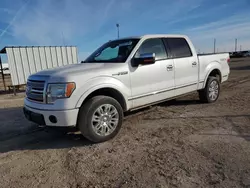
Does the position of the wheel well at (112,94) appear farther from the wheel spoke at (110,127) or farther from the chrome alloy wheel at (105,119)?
the wheel spoke at (110,127)

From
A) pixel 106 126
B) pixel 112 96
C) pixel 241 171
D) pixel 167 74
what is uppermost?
pixel 167 74

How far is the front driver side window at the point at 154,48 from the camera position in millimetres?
4450

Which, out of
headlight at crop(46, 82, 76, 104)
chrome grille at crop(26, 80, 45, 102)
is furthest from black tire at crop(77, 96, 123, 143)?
chrome grille at crop(26, 80, 45, 102)

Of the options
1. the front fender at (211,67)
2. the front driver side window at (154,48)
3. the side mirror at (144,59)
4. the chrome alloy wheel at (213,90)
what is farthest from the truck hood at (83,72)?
the chrome alloy wheel at (213,90)

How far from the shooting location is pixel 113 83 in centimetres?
379

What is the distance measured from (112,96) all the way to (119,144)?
3.18 ft

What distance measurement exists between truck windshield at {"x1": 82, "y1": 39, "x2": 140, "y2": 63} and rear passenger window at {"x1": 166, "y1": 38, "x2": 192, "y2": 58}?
40.3 inches

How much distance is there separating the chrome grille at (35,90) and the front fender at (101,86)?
66 cm

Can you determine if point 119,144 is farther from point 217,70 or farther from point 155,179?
point 217,70

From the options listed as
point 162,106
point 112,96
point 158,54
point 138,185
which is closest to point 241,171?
point 138,185

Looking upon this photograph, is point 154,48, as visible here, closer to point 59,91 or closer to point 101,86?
point 101,86

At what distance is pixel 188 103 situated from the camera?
6.21 metres

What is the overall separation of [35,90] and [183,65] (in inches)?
135

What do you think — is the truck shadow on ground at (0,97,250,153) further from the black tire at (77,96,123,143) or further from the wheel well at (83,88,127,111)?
the wheel well at (83,88,127,111)
